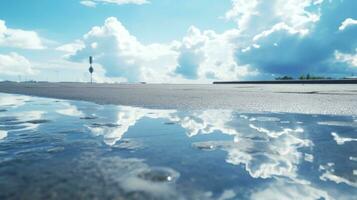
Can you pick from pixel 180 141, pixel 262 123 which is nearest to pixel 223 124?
pixel 262 123

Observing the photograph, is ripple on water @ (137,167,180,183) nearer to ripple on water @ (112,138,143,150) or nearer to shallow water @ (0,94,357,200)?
shallow water @ (0,94,357,200)

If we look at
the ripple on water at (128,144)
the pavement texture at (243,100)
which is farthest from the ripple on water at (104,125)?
the pavement texture at (243,100)

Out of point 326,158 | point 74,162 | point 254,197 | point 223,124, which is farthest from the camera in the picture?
point 223,124

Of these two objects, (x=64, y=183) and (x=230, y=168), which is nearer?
(x=64, y=183)

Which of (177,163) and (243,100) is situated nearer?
(177,163)

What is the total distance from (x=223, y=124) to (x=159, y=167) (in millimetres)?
2309

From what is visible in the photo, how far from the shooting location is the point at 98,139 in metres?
3.17

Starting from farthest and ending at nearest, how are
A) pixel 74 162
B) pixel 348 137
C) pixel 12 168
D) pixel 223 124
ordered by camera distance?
pixel 223 124
pixel 348 137
pixel 74 162
pixel 12 168

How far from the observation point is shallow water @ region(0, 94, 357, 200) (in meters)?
1.70

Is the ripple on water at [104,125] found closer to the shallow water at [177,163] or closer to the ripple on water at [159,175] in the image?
the shallow water at [177,163]

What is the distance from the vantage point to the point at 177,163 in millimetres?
2264

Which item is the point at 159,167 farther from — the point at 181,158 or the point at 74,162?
the point at 74,162

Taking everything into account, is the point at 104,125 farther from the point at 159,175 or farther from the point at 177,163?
the point at 159,175

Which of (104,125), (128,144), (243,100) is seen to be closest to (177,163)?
(128,144)
